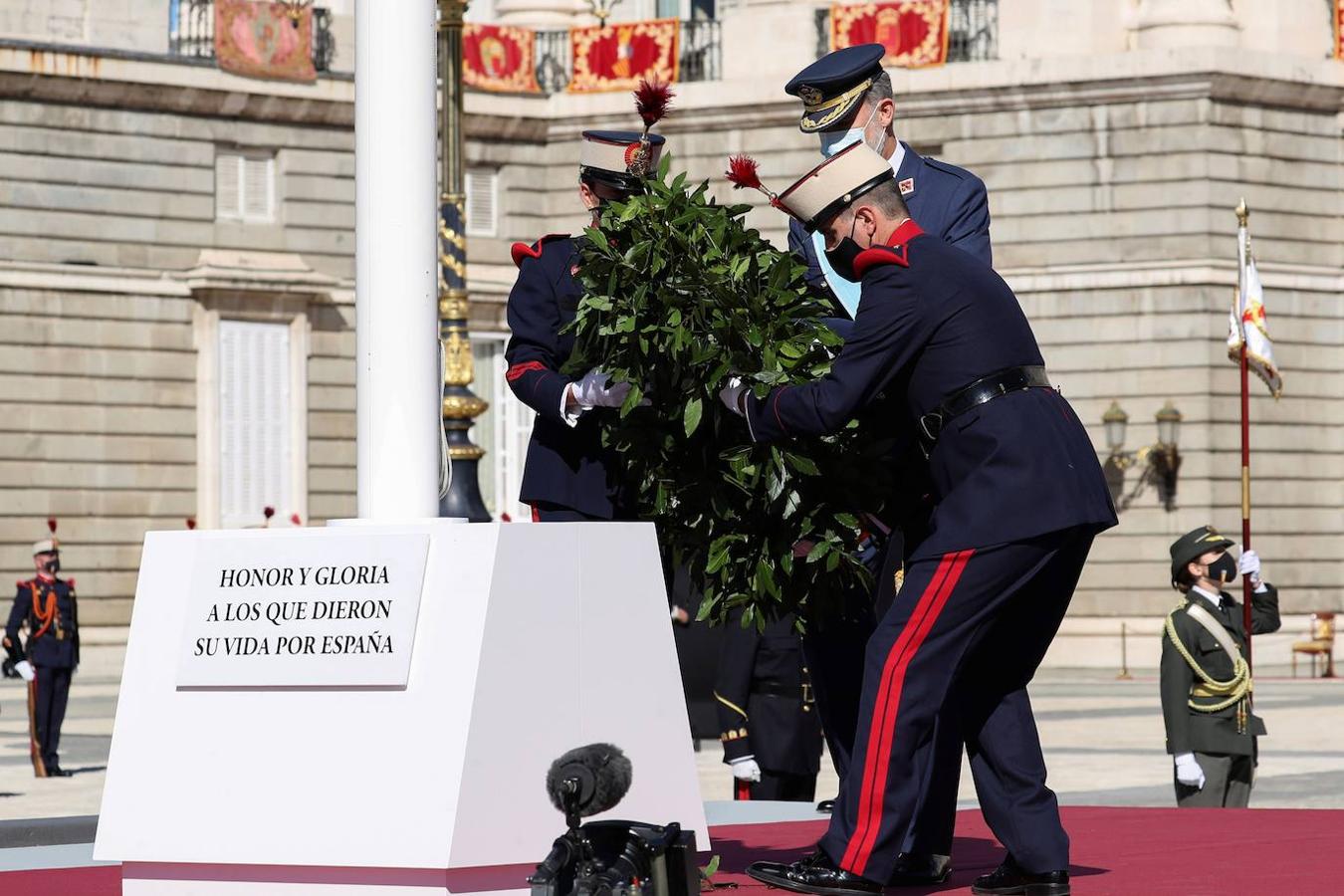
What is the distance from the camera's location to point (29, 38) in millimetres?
35406

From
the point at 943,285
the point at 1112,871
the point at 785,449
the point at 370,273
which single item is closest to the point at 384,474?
the point at 370,273

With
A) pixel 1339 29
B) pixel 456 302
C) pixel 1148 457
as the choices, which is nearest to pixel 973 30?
pixel 1339 29

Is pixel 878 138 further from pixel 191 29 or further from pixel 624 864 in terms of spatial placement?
pixel 191 29

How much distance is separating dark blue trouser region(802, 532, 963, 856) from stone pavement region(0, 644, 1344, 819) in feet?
21.2

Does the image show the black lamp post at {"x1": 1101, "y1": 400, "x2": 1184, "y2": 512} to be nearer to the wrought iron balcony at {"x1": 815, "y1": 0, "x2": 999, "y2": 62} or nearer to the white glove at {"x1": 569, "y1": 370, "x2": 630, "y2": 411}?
the wrought iron balcony at {"x1": 815, "y1": 0, "x2": 999, "y2": 62}

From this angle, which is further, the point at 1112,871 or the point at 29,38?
the point at 29,38

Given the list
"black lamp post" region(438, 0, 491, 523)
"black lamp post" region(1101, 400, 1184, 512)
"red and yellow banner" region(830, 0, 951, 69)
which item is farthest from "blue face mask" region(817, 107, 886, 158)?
"red and yellow banner" region(830, 0, 951, 69)

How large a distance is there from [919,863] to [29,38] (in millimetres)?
29561

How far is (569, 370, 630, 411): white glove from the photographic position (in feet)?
25.3

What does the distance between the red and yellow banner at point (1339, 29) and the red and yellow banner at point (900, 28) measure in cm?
488

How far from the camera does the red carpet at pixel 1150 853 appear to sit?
770cm

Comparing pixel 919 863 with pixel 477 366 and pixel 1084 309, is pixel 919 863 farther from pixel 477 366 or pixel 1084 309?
pixel 477 366

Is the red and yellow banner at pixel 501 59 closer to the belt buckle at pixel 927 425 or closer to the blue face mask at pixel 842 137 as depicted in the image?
the blue face mask at pixel 842 137

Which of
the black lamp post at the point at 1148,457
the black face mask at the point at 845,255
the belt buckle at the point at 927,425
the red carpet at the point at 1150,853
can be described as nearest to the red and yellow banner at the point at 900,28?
the black lamp post at the point at 1148,457
